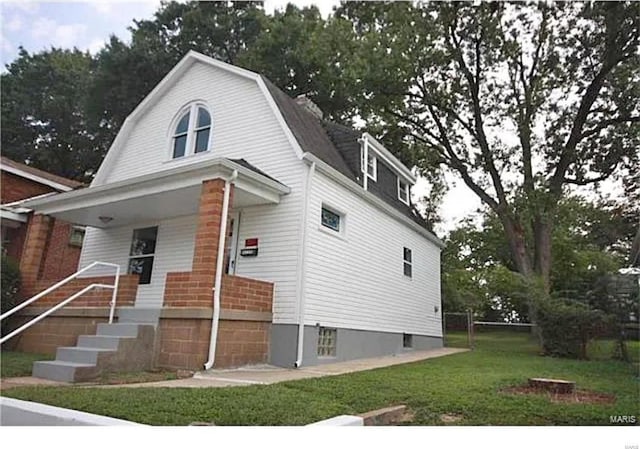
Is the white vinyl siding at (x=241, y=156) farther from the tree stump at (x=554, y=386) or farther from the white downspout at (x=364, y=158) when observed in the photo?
the tree stump at (x=554, y=386)

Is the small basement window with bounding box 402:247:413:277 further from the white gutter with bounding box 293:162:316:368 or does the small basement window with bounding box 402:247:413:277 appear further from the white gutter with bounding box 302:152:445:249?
the white gutter with bounding box 293:162:316:368

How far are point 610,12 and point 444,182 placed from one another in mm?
7097

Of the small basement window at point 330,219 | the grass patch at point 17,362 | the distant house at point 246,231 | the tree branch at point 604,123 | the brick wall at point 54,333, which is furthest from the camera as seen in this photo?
the tree branch at point 604,123

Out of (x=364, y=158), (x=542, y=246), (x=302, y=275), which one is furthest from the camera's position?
(x=542, y=246)

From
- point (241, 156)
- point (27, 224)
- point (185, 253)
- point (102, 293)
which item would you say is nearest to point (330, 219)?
point (241, 156)

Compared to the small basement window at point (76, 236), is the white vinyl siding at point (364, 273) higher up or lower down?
lower down

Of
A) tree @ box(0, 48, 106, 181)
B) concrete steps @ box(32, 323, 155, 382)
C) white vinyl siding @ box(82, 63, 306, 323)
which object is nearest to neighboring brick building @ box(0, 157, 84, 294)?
white vinyl siding @ box(82, 63, 306, 323)

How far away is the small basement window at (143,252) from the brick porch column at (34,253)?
1.51 m

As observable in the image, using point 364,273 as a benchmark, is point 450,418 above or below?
below

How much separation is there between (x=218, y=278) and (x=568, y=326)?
283 inches

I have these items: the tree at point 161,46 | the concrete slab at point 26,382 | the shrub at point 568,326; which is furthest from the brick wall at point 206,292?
the tree at point 161,46

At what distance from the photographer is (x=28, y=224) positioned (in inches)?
390

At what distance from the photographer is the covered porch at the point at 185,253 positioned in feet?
17.8

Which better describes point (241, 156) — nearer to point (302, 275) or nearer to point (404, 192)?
point (302, 275)
